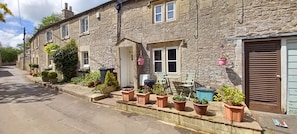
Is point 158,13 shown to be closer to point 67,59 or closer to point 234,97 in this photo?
point 234,97

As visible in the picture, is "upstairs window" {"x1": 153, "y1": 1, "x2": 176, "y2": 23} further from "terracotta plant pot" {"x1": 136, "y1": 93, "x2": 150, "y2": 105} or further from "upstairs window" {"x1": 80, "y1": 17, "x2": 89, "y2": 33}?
"upstairs window" {"x1": 80, "y1": 17, "x2": 89, "y2": 33}

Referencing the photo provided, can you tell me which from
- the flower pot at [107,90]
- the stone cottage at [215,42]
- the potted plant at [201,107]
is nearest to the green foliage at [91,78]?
the stone cottage at [215,42]

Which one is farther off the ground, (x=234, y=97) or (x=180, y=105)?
(x=234, y=97)

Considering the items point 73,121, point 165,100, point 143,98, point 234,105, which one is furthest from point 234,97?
point 73,121

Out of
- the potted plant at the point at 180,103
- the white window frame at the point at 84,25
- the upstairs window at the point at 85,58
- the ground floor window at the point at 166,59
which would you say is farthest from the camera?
the upstairs window at the point at 85,58

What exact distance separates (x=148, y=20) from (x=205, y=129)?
5823mm

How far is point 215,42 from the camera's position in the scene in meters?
6.46

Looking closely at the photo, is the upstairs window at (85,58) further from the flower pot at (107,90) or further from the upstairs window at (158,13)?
the upstairs window at (158,13)

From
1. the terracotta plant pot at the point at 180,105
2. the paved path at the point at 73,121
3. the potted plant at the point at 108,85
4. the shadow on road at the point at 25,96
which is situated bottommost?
the paved path at the point at 73,121

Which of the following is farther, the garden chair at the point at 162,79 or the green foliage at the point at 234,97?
the garden chair at the point at 162,79

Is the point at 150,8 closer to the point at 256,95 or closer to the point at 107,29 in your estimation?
the point at 107,29

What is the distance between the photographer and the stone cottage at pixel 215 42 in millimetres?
5344

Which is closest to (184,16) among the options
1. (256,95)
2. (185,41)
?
(185,41)

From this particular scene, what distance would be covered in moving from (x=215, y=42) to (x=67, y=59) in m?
10.4
